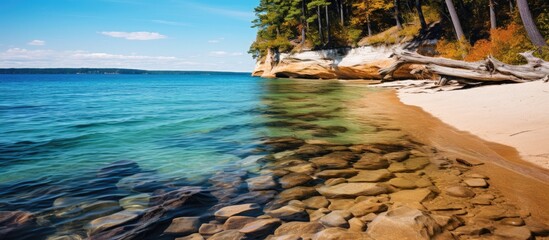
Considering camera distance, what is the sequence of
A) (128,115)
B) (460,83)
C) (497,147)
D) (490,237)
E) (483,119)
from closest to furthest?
(490,237)
(497,147)
(483,119)
(128,115)
(460,83)

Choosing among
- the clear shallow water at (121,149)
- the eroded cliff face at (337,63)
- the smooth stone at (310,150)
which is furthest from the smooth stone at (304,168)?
the eroded cliff face at (337,63)

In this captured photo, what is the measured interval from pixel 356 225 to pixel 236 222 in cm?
131

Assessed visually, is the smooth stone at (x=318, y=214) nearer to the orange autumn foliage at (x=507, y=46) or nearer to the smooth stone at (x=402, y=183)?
the smooth stone at (x=402, y=183)

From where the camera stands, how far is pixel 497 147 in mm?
6121

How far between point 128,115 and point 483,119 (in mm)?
13267

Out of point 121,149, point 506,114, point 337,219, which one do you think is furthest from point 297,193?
→ point 506,114

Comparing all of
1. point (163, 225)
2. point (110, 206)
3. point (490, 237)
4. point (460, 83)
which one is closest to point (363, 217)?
point (490, 237)

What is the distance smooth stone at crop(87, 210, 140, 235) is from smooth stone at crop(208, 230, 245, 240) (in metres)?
1.14

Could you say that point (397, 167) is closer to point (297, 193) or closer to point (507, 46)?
point (297, 193)

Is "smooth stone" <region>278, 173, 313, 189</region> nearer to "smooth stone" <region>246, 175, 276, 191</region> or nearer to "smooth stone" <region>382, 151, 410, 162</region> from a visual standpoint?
"smooth stone" <region>246, 175, 276, 191</region>

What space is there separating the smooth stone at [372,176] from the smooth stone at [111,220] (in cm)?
306

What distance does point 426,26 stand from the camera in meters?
29.1

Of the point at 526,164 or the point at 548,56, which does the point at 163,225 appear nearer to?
the point at 526,164

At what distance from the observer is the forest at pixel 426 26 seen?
16.8 m
